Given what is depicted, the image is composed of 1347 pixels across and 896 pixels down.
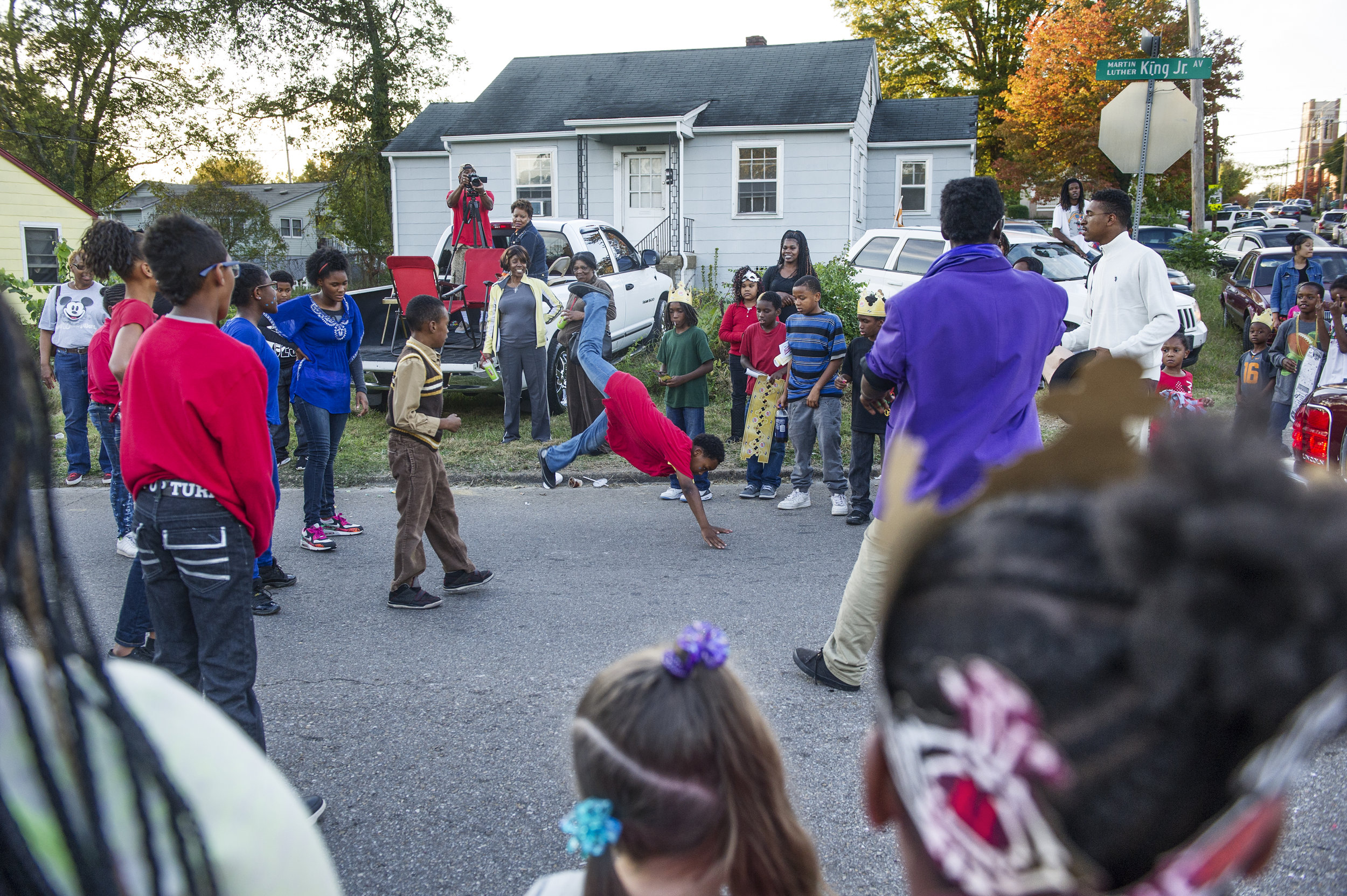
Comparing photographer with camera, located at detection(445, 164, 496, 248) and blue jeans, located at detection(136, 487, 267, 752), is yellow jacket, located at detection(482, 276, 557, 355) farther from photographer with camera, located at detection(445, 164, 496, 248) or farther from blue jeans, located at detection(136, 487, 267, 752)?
blue jeans, located at detection(136, 487, 267, 752)

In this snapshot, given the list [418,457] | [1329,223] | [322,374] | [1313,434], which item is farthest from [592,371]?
[1329,223]

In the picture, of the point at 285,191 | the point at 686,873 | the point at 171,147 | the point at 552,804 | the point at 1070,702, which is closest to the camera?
the point at 1070,702

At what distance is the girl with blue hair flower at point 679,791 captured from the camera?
1.73m

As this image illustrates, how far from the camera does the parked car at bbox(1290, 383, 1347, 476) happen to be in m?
4.75

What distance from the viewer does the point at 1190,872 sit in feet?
2.30

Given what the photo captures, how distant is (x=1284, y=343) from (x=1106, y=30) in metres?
23.3

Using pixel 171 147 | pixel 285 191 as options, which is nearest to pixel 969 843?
pixel 171 147

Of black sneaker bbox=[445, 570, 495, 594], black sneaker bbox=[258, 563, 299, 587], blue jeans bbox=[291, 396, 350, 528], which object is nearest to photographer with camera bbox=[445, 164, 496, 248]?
blue jeans bbox=[291, 396, 350, 528]

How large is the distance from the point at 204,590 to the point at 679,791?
2.01m

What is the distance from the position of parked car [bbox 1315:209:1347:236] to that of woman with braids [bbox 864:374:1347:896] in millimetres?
44229

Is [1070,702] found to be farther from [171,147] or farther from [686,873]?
[171,147]

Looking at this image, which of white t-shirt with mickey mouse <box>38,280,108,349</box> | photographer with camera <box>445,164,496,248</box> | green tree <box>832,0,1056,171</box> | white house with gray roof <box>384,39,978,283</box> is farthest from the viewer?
green tree <box>832,0,1056,171</box>

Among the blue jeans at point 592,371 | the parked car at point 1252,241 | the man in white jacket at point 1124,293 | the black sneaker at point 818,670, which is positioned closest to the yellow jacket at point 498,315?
the blue jeans at point 592,371

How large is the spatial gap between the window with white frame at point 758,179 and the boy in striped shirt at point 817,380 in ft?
42.1
